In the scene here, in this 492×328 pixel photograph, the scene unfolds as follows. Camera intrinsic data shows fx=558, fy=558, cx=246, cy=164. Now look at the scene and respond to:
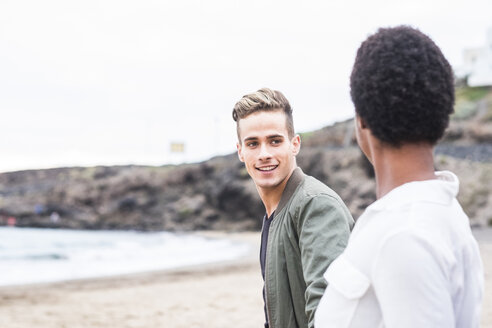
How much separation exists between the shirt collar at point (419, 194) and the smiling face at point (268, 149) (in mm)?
1172

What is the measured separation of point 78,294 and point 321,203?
11.2m

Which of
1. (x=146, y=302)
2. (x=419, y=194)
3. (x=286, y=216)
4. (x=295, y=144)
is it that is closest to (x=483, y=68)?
(x=146, y=302)

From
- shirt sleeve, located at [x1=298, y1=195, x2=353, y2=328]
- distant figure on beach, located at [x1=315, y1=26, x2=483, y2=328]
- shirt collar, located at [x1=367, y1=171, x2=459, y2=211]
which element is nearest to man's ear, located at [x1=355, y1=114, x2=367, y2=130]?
distant figure on beach, located at [x1=315, y1=26, x2=483, y2=328]

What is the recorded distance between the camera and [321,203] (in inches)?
80.5

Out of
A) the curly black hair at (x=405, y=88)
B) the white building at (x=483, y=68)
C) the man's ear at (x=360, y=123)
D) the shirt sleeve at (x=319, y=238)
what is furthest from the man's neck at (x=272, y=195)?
the white building at (x=483, y=68)

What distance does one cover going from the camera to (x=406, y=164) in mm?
1333

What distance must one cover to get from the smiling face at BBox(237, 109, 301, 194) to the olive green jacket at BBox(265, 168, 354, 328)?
17 cm

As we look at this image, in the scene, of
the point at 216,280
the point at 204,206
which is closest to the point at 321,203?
the point at 216,280

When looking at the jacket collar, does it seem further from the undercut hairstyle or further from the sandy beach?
the sandy beach

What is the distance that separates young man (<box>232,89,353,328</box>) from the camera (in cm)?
192

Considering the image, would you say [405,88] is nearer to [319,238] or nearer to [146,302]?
[319,238]

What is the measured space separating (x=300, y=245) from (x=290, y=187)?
1.22ft

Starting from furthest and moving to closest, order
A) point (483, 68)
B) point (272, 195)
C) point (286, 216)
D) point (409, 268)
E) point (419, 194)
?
point (483, 68) < point (272, 195) < point (286, 216) < point (419, 194) < point (409, 268)

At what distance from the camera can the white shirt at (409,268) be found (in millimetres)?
1114
